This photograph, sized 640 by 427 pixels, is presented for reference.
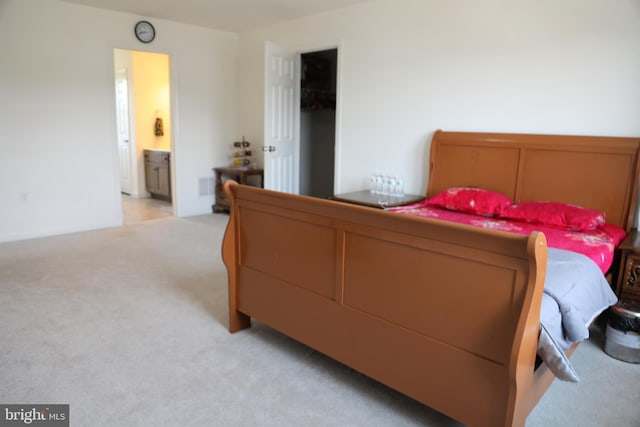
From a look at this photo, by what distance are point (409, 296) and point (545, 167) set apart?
6.95ft

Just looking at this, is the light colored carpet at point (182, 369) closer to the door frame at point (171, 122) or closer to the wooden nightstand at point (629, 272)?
the wooden nightstand at point (629, 272)

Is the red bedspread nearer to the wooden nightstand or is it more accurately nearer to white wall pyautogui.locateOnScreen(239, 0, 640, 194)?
the wooden nightstand

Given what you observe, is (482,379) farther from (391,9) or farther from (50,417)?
(391,9)

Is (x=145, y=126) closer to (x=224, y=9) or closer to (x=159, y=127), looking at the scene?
(x=159, y=127)

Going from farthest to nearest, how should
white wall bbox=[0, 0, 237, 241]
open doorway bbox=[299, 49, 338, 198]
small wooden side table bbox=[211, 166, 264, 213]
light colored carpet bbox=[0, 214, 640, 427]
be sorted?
open doorway bbox=[299, 49, 338, 198] → small wooden side table bbox=[211, 166, 264, 213] → white wall bbox=[0, 0, 237, 241] → light colored carpet bbox=[0, 214, 640, 427]

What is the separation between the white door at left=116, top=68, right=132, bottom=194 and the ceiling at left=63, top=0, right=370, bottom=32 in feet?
6.67

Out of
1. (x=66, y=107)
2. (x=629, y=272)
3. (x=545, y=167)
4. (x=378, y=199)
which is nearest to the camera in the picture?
(x=629, y=272)

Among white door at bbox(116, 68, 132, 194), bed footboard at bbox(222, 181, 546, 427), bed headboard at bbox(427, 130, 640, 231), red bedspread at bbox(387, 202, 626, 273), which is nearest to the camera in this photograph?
bed footboard at bbox(222, 181, 546, 427)

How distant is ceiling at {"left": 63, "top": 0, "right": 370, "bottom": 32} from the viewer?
4.48 meters

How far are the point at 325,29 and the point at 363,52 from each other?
65cm

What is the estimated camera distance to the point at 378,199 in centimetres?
387

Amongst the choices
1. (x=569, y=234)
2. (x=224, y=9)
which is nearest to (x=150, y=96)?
(x=224, y=9)


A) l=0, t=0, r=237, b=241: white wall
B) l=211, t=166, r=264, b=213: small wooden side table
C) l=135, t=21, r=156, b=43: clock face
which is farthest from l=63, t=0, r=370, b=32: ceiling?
l=211, t=166, r=264, b=213: small wooden side table

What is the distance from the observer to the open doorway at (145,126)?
6.70m
